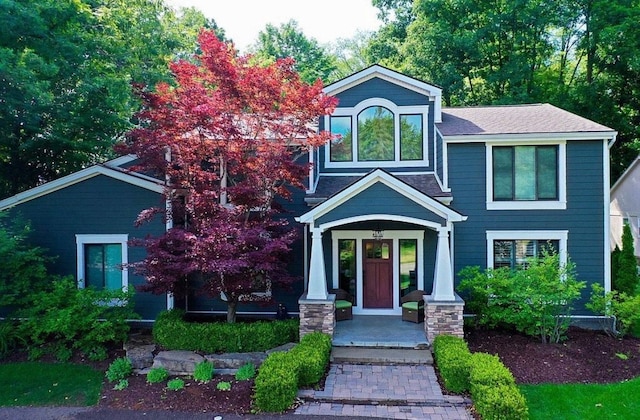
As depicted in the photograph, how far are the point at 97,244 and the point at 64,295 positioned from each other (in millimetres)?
1732

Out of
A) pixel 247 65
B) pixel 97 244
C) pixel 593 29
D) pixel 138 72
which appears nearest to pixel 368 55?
pixel 593 29

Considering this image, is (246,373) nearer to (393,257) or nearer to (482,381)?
(482,381)

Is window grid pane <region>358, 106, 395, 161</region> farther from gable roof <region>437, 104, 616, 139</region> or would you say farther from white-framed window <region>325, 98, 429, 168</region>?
gable roof <region>437, 104, 616, 139</region>

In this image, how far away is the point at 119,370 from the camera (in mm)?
8094

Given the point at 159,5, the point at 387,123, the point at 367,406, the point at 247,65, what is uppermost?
the point at 159,5

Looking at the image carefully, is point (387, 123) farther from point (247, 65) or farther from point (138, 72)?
point (138, 72)

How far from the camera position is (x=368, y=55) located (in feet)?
93.7

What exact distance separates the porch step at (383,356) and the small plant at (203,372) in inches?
98.3

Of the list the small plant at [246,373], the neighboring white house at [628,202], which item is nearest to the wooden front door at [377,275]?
the small plant at [246,373]

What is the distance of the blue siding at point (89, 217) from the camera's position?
10492 millimetres

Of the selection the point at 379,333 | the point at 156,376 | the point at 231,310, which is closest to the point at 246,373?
the point at 156,376

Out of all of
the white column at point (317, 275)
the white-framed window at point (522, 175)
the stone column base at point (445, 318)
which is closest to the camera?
the stone column base at point (445, 318)

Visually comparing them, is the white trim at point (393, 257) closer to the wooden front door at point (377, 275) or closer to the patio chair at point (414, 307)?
the wooden front door at point (377, 275)

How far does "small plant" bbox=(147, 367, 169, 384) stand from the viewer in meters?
7.88
